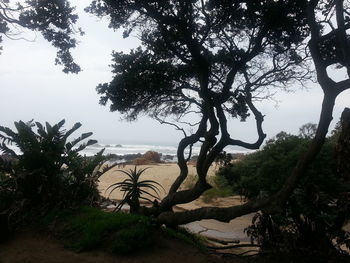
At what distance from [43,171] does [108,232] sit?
2.08 meters

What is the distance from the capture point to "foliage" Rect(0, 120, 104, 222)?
6.82m

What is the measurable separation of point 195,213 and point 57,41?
5.38 m

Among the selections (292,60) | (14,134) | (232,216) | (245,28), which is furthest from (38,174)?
(292,60)

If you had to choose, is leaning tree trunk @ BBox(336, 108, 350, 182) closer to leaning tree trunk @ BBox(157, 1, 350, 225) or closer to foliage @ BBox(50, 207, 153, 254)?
leaning tree trunk @ BBox(157, 1, 350, 225)

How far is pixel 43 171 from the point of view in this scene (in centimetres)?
679

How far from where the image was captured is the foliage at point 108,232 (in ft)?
17.7

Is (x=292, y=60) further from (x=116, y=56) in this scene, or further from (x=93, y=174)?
(x=93, y=174)

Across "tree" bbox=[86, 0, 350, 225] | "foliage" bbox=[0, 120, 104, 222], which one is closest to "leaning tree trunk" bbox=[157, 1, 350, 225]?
"tree" bbox=[86, 0, 350, 225]

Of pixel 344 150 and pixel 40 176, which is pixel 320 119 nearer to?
pixel 344 150

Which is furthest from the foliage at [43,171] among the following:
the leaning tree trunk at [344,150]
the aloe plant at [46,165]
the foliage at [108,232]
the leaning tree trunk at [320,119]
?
the leaning tree trunk at [344,150]

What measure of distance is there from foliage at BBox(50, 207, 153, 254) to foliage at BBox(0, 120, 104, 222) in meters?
0.84

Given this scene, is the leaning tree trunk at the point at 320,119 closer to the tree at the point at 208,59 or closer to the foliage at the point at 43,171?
the tree at the point at 208,59

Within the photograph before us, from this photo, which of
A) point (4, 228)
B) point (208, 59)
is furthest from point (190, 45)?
point (4, 228)

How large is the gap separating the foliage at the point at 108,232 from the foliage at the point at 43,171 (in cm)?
84
